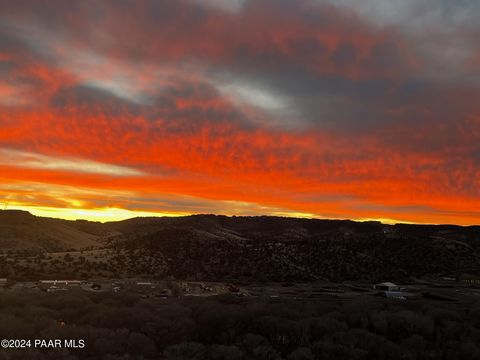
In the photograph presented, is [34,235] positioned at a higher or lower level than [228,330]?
lower

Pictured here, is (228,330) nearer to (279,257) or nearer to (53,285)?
(53,285)

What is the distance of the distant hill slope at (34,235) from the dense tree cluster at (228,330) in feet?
323

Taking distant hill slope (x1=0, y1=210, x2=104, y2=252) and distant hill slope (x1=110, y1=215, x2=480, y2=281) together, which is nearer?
distant hill slope (x1=110, y1=215, x2=480, y2=281)

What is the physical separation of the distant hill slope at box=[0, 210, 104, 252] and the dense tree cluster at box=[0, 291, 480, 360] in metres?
98.4

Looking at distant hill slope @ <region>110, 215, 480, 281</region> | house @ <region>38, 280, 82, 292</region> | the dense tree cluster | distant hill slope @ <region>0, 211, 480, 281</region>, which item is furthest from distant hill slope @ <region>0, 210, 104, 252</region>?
the dense tree cluster

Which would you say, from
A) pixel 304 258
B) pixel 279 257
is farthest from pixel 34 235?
pixel 304 258

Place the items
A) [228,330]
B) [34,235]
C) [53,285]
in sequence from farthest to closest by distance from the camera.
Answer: [34,235] < [53,285] < [228,330]

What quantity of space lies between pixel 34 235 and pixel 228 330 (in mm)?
125741

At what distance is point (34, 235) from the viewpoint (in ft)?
453

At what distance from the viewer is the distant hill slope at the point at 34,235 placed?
125750 millimetres

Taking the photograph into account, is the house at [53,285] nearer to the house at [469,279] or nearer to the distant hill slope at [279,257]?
the distant hill slope at [279,257]

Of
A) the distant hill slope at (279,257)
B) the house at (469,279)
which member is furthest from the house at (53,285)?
the house at (469,279)

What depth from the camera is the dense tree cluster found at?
2411 cm

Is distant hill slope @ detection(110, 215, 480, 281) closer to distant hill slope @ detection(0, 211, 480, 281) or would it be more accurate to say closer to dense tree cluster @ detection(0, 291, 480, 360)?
distant hill slope @ detection(0, 211, 480, 281)
